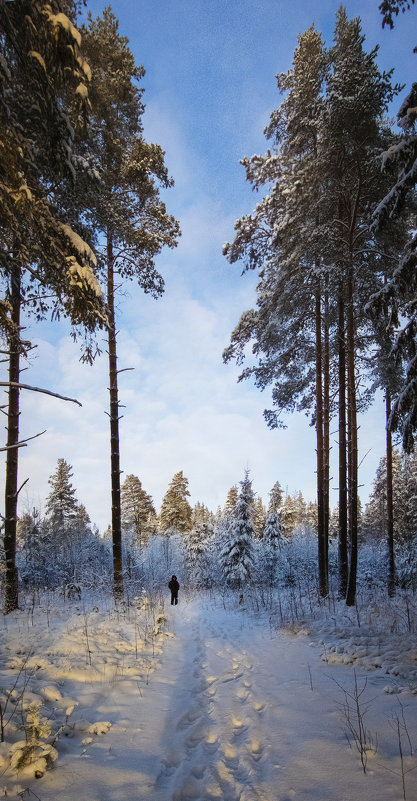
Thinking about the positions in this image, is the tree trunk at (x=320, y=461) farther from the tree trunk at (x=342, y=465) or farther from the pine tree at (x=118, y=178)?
the pine tree at (x=118, y=178)

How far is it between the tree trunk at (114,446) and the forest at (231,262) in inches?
1.8

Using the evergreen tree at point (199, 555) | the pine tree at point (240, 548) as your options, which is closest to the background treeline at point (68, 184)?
the pine tree at point (240, 548)

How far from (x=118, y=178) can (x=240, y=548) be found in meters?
17.7

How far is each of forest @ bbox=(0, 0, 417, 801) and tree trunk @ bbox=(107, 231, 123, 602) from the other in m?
0.05

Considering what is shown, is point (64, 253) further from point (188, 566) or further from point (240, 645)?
point (188, 566)

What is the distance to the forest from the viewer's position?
3893 mm

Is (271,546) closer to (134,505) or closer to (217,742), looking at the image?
(217,742)

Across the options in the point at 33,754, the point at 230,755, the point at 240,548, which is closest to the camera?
the point at 33,754

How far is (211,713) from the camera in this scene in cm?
406

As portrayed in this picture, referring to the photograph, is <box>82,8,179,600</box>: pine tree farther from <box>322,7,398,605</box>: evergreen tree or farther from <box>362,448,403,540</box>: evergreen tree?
<box>362,448,403,540</box>: evergreen tree

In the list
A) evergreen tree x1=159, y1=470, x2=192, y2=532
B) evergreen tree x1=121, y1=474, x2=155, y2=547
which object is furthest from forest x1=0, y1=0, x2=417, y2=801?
evergreen tree x1=121, y1=474, x2=155, y2=547

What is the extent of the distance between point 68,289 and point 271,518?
22.4 metres

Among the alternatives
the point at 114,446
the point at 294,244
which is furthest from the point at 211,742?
the point at 294,244

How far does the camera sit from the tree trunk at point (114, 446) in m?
9.84
